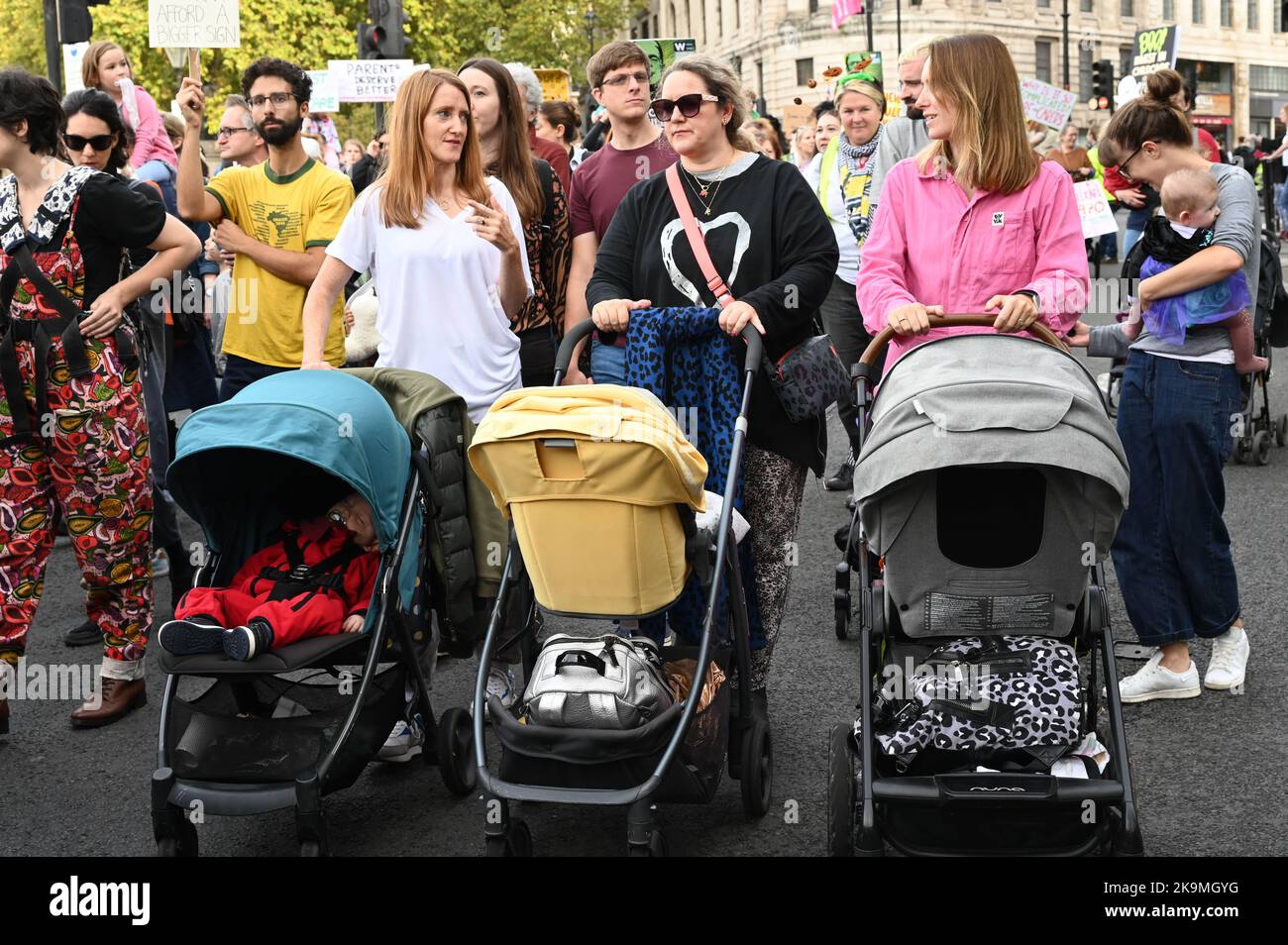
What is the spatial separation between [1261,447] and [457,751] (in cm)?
640

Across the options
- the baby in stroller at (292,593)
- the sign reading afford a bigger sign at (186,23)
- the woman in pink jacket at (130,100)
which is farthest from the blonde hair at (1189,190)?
the woman in pink jacket at (130,100)

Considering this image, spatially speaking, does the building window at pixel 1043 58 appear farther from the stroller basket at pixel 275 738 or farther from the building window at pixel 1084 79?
the stroller basket at pixel 275 738

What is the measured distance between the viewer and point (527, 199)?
19.4 ft

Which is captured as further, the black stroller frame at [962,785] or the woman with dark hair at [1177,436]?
the woman with dark hair at [1177,436]

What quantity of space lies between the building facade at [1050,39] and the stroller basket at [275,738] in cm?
6412

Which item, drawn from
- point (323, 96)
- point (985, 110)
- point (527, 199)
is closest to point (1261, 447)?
point (527, 199)

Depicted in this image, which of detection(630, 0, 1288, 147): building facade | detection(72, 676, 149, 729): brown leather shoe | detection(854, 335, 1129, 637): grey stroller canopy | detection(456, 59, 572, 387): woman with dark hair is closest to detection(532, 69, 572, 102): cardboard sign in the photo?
detection(456, 59, 572, 387): woman with dark hair

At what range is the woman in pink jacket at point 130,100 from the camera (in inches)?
338

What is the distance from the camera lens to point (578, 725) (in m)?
3.69

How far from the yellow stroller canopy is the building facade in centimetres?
6429

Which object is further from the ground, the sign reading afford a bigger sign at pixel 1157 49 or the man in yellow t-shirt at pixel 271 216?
the sign reading afford a bigger sign at pixel 1157 49

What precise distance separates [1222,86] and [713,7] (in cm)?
2817

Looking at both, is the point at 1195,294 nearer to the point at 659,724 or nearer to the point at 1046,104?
the point at 659,724
